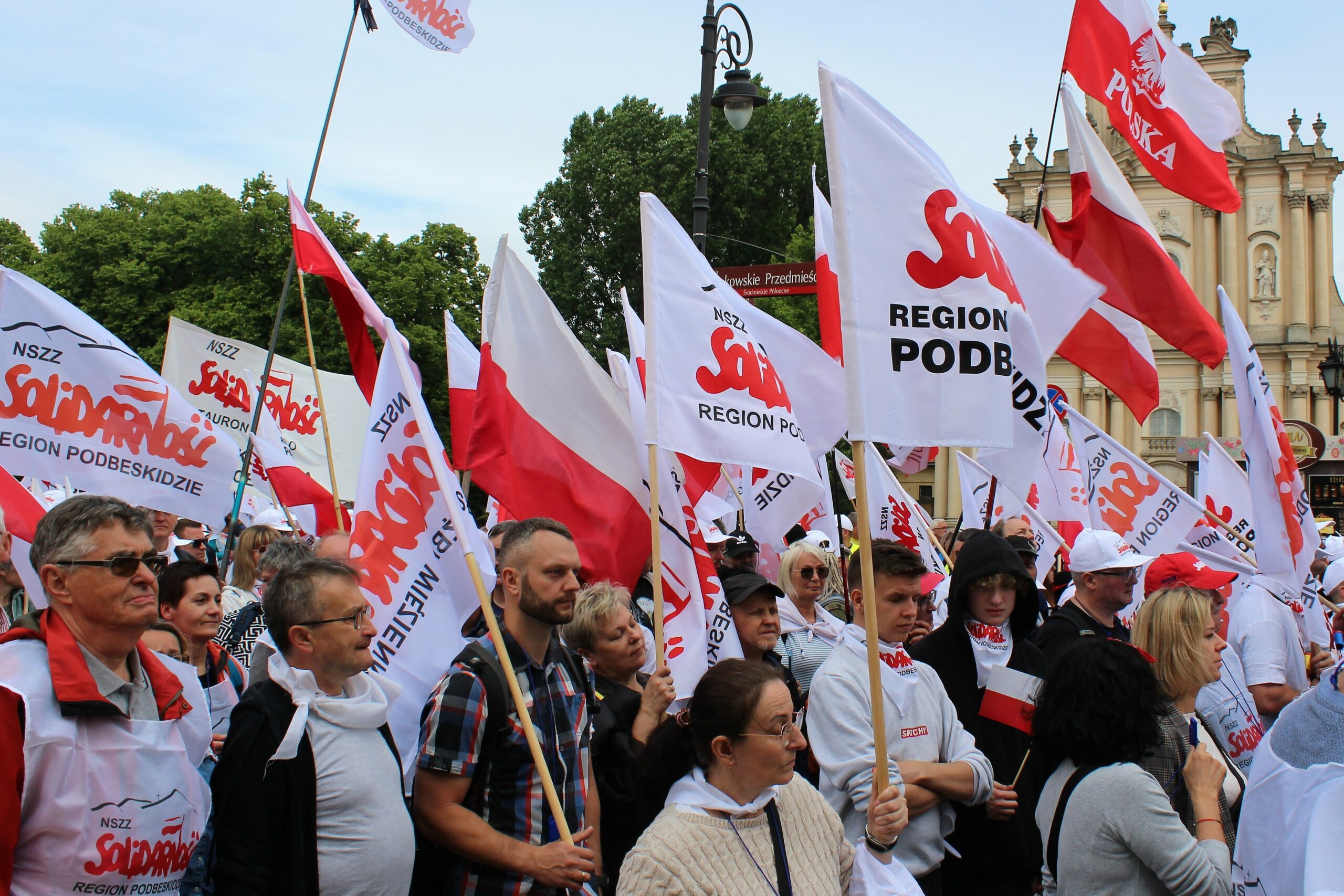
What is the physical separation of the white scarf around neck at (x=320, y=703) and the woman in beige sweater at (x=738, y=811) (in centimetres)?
81

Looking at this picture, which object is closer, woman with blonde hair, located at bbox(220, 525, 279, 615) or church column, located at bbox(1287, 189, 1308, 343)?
woman with blonde hair, located at bbox(220, 525, 279, 615)

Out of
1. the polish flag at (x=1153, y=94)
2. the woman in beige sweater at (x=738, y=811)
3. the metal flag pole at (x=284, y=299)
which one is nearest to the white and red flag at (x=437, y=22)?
the metal flag pole at (x=284, y=299)

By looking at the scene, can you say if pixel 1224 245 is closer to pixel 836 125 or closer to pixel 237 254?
pixel 237 254

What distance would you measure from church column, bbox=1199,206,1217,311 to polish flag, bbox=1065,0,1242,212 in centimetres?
4848

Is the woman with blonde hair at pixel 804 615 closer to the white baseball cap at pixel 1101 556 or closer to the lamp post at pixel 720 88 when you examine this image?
the white baseball cap at pixel 1101 556

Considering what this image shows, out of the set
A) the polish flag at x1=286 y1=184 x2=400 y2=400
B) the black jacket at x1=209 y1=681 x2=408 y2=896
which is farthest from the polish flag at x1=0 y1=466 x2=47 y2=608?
the black jacket at x1=209 y1=681 x2=408 y2=896

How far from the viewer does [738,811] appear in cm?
309

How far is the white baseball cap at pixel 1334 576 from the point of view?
24.2ft

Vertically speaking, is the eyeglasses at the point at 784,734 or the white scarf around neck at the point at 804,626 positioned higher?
the white scarf around neck at the point at 804,626

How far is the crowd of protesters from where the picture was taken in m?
2.96

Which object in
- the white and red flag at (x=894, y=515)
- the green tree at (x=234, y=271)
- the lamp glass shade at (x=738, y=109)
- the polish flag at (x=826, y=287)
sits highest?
the green tree at (x=234, y=271)

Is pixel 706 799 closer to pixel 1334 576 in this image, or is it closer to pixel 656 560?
pixel 656 560

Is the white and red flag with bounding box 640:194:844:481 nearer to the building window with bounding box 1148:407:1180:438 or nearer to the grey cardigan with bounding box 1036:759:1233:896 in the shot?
the grey cardigan with bounding box 1036:759:1233:896

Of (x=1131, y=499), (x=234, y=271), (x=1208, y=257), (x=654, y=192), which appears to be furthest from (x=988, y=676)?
(x=1208, y=257)
